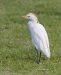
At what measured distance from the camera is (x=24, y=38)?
11359 millimetres

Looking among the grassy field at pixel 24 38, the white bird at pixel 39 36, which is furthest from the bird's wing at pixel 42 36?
the grassy field at pixel 24 38

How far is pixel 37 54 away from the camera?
9156 millimetres

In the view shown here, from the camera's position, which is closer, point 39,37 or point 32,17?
point 39,37

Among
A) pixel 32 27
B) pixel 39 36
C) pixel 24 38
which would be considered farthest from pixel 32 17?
pixel 24 38

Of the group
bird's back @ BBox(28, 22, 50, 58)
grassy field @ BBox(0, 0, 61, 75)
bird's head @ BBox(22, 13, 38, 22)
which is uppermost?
bird's head @ BBox(22, 13, 38, 22)

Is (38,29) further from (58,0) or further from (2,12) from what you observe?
(58,0)

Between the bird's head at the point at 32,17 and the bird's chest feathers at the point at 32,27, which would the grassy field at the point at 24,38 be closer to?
the bird's chest feathers at the point at 32,27

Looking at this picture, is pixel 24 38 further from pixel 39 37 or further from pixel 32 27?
pixel 39 37

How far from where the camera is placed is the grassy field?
8.44 meters

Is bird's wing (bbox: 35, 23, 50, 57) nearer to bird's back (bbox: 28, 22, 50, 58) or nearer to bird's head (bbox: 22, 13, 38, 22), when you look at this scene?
bird's back (bbox: 28, 22, 50, 58)

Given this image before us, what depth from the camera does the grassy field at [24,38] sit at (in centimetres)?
844

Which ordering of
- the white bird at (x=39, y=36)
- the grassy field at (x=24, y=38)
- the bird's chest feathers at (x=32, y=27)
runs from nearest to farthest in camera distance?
1. the grassy field at (x=24, y=38)
2. the white bird at (x=39, y=36)
3. the bird's chest feathers at (x=32, y=27)

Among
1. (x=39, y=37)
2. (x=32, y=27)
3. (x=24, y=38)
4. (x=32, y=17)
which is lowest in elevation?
(x=24, y=38)

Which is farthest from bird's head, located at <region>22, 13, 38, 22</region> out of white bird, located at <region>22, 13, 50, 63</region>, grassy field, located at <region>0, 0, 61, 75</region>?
grassy field, located at <region>0, 0, 61, 75</region>
